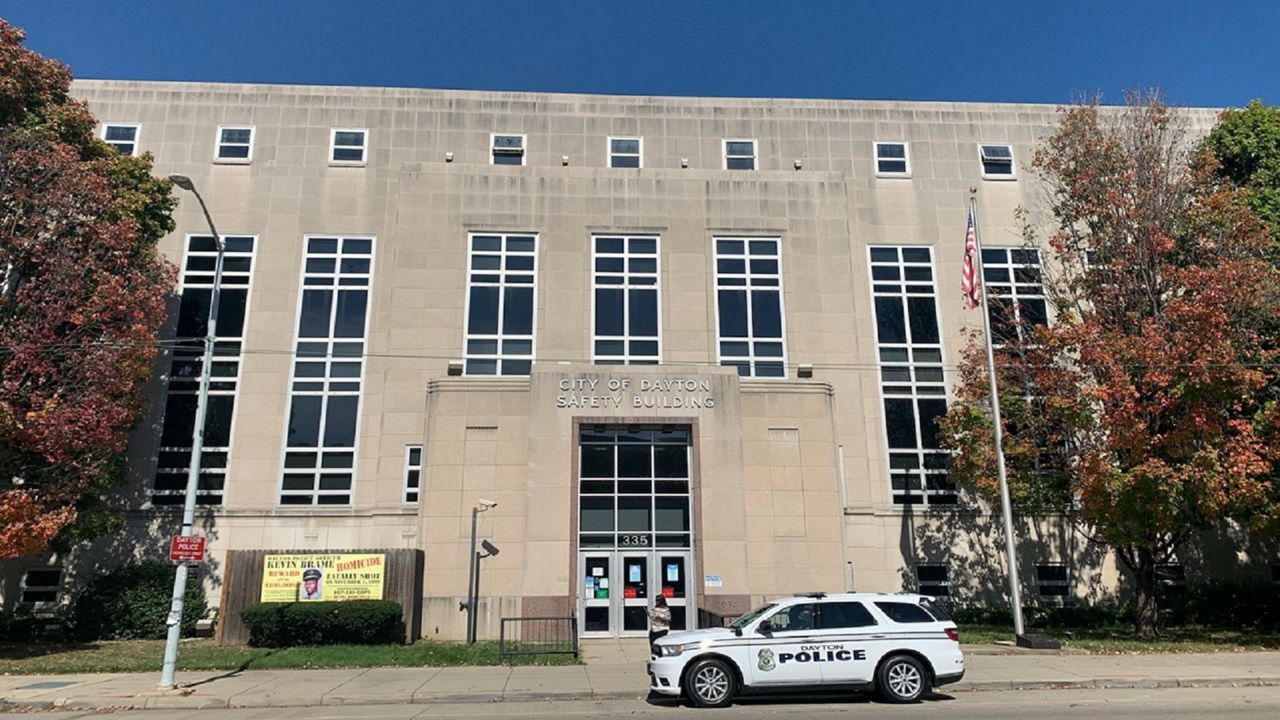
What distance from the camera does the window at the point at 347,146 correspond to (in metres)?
31.0

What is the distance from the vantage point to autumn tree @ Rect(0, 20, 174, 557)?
62.6 ft

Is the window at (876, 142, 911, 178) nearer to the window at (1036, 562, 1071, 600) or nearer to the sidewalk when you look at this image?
the window at (1036, 562, 1071, 600)

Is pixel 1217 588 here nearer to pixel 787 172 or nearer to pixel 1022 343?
pixel 1022 343

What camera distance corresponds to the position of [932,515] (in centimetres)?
2803

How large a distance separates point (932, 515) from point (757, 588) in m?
8.79

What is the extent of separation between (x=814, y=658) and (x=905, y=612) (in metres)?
1.70

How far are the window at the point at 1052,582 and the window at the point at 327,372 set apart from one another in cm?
2368

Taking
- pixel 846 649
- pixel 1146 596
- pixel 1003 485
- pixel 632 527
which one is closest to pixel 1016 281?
pixel 1003 485


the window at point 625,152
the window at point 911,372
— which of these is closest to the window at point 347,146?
the window at point 625,152

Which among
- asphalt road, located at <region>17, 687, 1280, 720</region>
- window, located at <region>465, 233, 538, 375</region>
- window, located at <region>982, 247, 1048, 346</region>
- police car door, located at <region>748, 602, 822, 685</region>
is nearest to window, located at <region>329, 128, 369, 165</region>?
window, located at <region>465, 233, 538, 375</region>

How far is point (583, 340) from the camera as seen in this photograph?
2777 cm

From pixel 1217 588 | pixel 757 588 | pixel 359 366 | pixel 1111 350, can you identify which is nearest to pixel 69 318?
pixel 359 366

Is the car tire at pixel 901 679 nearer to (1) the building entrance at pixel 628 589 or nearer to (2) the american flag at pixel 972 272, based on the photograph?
(1) the building entrance at pixel 628 589

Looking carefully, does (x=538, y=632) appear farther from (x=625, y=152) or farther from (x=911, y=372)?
(x=625, y=152)
